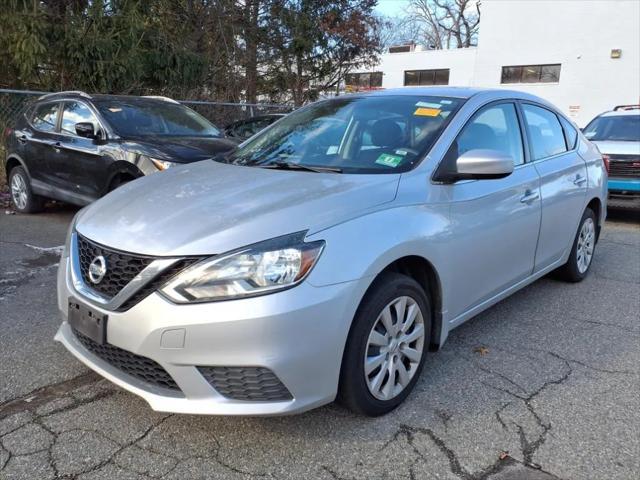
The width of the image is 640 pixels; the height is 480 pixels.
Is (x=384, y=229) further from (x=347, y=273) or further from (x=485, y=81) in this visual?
(x=485, y=81)

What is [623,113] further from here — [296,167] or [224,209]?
[224,209]

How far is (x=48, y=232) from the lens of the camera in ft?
21.7

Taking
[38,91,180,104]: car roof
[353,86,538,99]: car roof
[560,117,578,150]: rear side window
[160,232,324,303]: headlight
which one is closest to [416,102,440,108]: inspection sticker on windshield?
[353,86,538,99]: car roof

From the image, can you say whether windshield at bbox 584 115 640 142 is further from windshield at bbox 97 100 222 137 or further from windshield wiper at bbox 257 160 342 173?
windshield wiper at bbox 257 160 342 173

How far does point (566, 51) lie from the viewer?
25000 millimetres

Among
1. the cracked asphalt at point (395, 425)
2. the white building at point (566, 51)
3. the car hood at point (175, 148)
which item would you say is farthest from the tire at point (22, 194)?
the white building at point (566, 51)

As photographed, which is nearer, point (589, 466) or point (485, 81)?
point (589, 466)

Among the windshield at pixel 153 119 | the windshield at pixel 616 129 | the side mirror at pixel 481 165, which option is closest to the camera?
the side mirror at pixel 481 165

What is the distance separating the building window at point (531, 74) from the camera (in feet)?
84.1

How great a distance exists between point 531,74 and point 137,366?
27.6 metres

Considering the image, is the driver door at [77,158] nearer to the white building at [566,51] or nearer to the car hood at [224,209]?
the car hood at [224,209]

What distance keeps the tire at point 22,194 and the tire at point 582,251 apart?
655 cm

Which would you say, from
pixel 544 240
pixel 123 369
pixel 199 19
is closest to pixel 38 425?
pixel 123 369

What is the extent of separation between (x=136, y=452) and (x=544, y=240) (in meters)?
3.14
